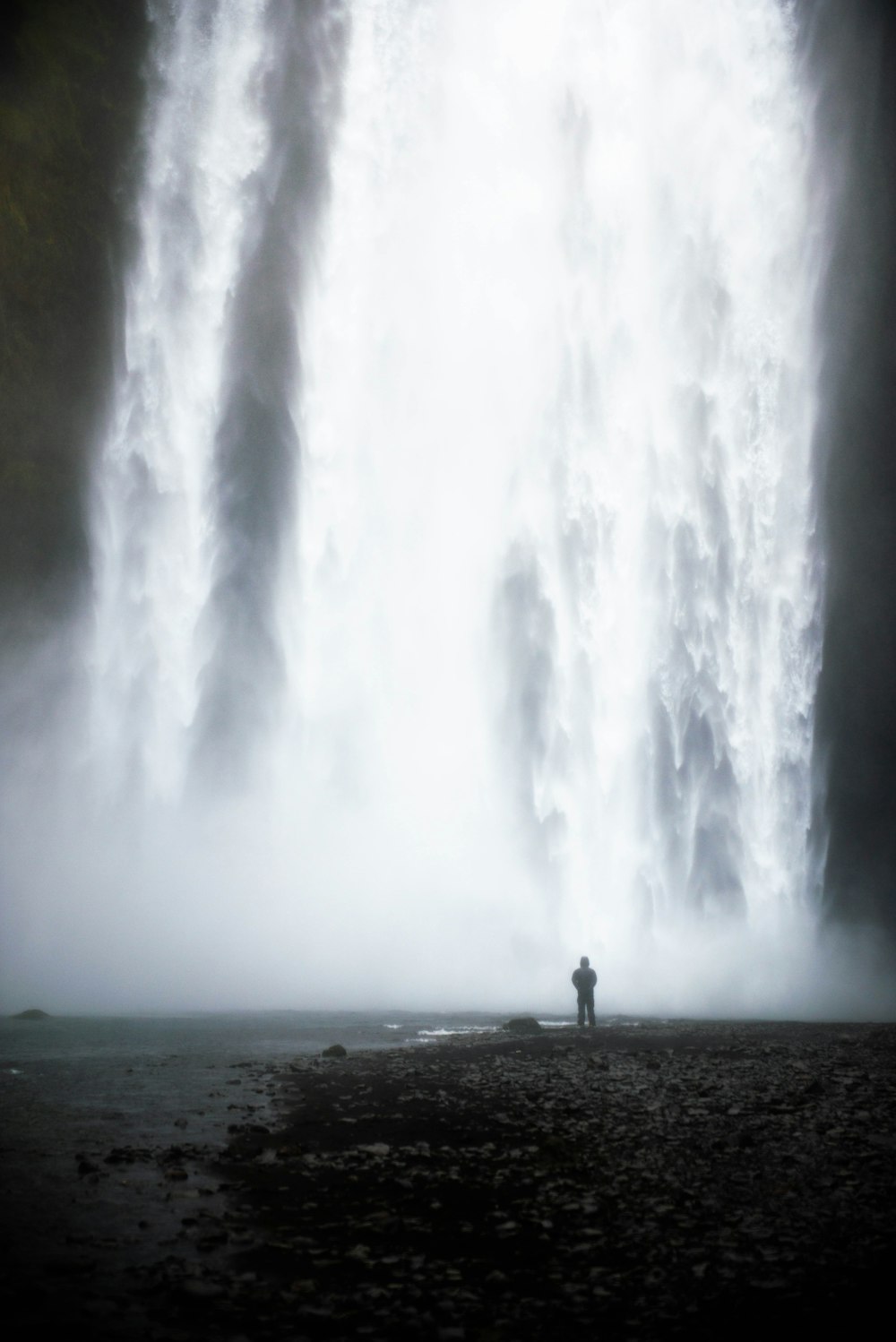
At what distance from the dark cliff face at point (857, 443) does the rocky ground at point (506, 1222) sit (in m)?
31.5

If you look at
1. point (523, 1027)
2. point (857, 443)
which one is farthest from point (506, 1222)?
point (857, 443)

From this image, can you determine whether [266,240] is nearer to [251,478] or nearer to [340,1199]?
[251,478]

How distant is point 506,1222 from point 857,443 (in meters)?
45.5

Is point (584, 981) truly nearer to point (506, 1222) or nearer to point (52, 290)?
point (506, 1222)

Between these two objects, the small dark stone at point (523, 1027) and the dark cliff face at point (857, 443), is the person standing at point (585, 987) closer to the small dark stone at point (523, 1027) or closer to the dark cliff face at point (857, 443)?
the small dark stone at point (523, 1027)

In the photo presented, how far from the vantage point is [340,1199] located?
7.84m

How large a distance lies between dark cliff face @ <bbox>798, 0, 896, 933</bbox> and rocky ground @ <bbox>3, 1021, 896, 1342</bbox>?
3151 centimetres

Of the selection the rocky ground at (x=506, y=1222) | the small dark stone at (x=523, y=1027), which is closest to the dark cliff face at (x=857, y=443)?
the small dark stone at (x=523, y=1027)

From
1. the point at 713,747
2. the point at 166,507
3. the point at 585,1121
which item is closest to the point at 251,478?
the point at 166,507

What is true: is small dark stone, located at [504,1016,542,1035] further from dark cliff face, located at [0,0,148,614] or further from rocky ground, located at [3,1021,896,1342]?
dark cliff face, located at [0,0,148,614]

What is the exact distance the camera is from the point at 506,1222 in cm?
713

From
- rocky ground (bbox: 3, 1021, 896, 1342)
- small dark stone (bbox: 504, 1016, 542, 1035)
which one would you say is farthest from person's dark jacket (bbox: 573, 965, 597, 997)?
rocky ground (bbox: 3, 1021, 896, 1342)

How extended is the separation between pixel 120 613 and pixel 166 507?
20.7 ft

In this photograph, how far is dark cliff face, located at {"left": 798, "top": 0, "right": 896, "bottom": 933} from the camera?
41.6 m
